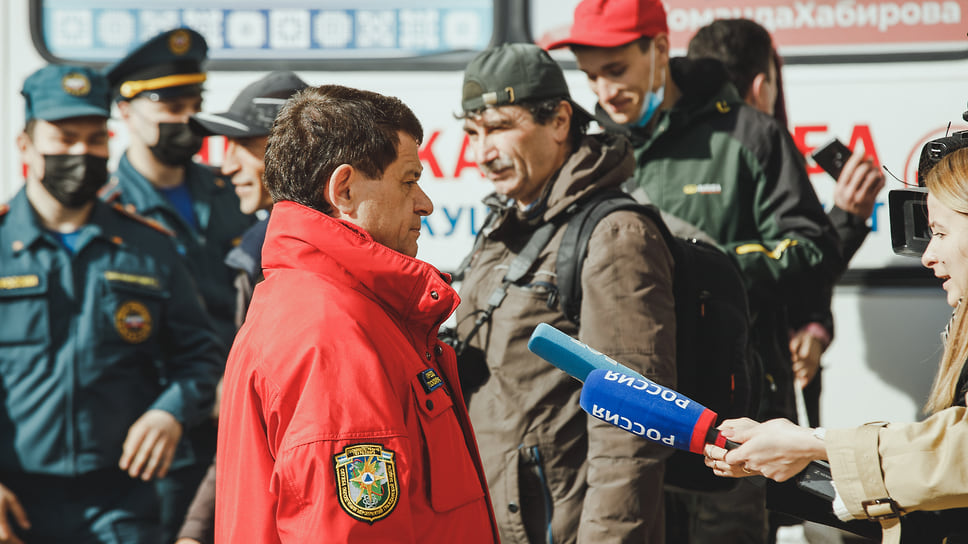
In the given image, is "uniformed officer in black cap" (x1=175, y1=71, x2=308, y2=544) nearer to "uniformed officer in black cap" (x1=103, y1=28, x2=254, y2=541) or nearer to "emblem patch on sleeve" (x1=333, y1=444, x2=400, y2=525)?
"uniformed officer in black cap" (x1=103, y1=28, x2=254, y2=541)

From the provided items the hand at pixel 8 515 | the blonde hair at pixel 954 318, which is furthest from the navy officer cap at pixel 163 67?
the blonde hair at pixel 954 318

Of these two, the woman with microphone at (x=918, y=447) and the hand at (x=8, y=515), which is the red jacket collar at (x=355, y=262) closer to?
the woman with microphone at (x=918, y=447)

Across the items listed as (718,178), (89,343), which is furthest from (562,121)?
(89,343)

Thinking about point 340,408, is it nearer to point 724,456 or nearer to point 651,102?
point 724,456

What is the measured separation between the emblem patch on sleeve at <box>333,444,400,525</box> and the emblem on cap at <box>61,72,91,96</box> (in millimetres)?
2853

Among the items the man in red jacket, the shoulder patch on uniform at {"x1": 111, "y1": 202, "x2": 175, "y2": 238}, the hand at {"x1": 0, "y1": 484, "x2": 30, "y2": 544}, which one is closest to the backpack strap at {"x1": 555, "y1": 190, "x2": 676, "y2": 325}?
the man in red jacket

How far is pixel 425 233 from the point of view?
15.4 ft

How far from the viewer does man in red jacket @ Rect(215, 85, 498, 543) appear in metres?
1.75

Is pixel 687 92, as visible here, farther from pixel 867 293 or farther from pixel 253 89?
pixel 253 89

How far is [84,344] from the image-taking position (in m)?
3.87

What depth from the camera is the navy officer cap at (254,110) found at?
13.6 feet

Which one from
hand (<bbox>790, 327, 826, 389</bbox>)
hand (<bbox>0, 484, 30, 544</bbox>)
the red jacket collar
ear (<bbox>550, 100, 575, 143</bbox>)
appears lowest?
hand (<bbox>0, 484, 30, 544</bbox>)

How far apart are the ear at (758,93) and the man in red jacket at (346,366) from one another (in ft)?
8.08

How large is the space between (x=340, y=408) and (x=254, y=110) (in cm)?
266
